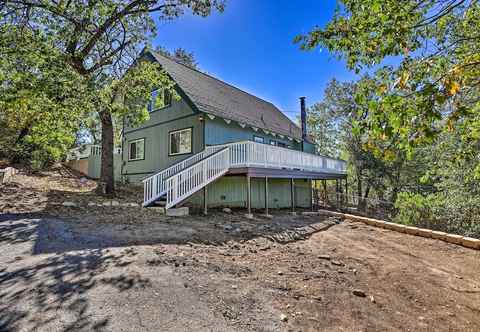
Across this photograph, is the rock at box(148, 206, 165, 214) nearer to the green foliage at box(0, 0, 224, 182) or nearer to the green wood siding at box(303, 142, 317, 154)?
the green foliage at box(0, 0, 224, 182)

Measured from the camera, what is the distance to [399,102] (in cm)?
247

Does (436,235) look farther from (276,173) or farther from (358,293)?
(276,173)

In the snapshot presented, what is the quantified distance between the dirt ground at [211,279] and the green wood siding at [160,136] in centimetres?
489

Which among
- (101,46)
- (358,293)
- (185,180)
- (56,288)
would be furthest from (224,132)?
(56,288)

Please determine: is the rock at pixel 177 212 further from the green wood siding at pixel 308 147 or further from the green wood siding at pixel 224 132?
the green wood siding at pixel 308 147

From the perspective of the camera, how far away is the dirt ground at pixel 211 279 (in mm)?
2639

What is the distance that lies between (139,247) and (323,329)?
10.7 ft

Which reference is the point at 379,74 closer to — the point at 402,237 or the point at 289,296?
the point at 289,296

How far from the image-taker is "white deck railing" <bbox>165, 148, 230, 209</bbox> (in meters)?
7.83

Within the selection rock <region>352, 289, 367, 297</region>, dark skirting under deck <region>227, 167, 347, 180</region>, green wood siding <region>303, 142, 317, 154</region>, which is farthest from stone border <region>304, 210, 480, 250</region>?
green wood siding <region>303, 142, 317, 154</region>

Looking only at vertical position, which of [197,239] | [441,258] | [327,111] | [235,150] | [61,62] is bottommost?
[441,258]

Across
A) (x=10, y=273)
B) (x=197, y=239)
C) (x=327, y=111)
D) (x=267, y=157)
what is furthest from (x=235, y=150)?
(x=327, y=111)

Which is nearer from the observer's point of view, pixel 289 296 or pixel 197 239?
pixel 289 296

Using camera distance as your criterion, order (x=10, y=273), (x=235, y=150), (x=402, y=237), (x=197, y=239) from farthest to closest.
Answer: (x=235, y=150) → (x=402, y=237) → (x=197, y=239) → (x=10, y=273)
